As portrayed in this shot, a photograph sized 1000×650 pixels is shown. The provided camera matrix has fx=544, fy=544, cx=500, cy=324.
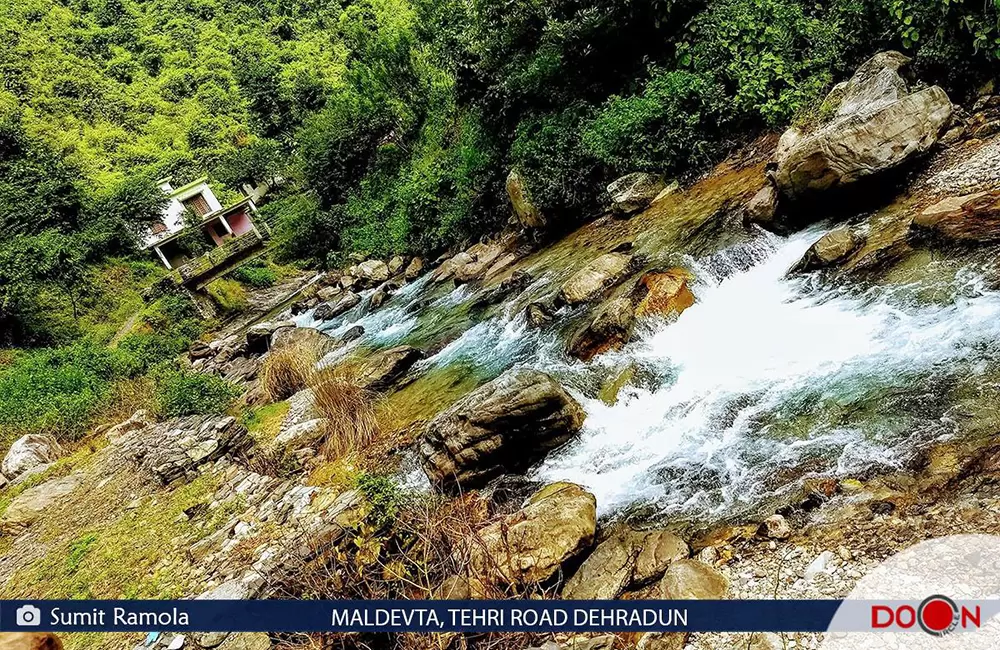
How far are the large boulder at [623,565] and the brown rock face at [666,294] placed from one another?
435 centimetres

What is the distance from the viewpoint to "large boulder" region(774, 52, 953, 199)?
304 inches

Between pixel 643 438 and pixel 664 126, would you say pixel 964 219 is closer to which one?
pixel 643 438

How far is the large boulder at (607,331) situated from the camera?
8234 mm

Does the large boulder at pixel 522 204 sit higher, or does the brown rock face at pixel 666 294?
the large boulder at pixel 522 204

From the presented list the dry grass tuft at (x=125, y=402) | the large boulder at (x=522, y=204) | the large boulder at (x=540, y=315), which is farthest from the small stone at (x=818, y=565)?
the dry grass tuft at (x=125, y=402)

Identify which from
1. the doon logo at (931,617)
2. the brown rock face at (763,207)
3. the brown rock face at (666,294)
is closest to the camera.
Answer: the doon logo at (931,617)

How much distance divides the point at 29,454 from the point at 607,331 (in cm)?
1211

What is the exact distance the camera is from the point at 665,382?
716 cm

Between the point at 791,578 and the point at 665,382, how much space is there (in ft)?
12.0

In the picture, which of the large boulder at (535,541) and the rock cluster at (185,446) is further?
the rock cluster at (185,446)

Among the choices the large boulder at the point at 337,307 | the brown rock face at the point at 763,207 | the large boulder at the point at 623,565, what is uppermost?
the large boulder at the point at 337,307

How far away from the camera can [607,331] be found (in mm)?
8305

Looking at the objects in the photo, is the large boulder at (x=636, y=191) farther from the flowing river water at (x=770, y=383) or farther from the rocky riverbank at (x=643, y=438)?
the flowing river water at (x=770, y=383)

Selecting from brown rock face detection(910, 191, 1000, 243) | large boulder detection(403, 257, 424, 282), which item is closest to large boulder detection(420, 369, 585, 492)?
brown rock face detection(910, 191, 1000, 243)
